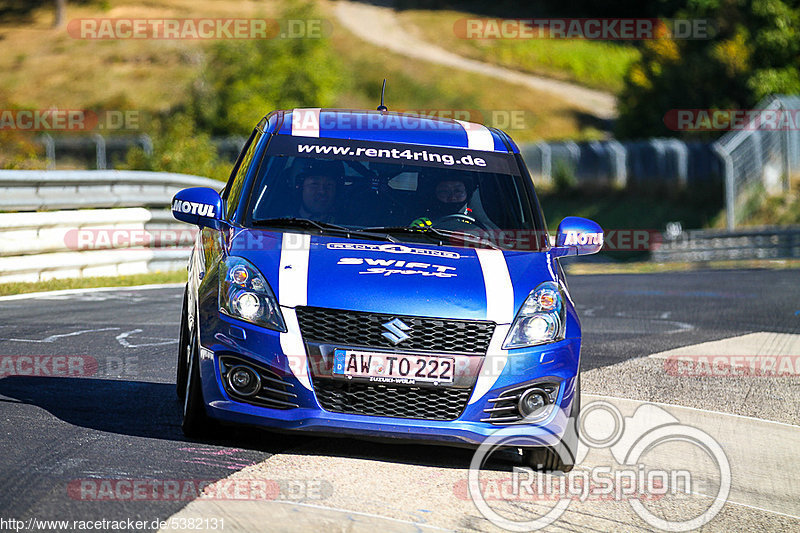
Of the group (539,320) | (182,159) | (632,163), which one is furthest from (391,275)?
(632,163)

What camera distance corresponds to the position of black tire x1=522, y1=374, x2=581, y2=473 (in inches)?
240

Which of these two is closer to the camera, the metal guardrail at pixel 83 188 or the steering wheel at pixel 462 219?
the steering wheel at pixel 462 219

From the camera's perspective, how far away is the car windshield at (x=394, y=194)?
21.7 ft

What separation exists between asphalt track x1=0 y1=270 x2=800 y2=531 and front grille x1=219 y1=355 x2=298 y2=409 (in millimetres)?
281

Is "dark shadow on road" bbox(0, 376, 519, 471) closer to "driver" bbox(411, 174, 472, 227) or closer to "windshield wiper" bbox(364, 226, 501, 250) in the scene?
"windshield wiper" bbox(364, 226, 501, 250)

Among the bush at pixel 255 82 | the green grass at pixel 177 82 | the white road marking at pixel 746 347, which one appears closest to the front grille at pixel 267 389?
the white road marking at pixel 746 347

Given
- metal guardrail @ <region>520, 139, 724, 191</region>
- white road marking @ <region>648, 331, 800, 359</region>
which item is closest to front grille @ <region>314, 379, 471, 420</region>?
white road marking @ <region>648, 331, 800, 359</region>

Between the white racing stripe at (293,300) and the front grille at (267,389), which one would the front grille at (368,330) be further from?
the front grille at (267,389)

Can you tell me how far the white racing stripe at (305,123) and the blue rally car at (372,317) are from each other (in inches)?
15.1

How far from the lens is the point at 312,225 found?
6.54 meters

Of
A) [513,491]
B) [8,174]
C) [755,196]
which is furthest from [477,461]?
[755,196]

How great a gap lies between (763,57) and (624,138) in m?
8.70

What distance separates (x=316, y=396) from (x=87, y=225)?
29.0 ft

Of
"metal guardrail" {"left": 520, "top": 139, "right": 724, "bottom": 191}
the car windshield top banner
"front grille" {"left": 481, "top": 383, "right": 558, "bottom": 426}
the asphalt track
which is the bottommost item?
the asphalt track
